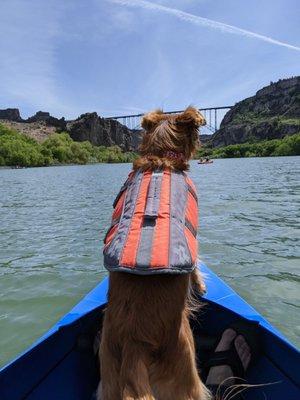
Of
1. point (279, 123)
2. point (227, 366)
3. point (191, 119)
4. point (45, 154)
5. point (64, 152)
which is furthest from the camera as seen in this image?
point (279, 123)

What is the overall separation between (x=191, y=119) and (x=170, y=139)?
10.9 inches

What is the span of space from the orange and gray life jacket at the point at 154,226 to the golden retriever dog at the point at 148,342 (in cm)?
9

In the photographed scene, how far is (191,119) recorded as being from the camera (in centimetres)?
397

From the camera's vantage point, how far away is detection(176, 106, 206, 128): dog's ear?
3979 millimetres

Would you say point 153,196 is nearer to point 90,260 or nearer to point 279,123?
point 90,260

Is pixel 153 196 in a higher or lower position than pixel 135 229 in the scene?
higher

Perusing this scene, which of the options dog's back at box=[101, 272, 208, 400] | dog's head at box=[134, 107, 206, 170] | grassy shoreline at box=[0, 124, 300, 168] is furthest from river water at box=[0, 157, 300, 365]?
grassy shoreline at box=[0, 124, 300, 168]

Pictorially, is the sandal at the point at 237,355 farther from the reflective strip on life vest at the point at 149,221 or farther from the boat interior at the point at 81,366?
the reflective strip on life vest at the point at 149,221

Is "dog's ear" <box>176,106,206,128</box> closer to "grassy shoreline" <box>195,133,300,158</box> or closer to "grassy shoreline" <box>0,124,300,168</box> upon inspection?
"grassy shoreline" <box>195,133,300,158</box>

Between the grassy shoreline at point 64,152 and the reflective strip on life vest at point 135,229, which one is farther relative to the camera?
the grassy shoreline at point 64,152

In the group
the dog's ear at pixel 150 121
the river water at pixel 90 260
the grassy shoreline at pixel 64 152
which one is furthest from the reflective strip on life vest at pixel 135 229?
the grassy shoreline at pixel 64 152

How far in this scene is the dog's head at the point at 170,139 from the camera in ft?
12.6

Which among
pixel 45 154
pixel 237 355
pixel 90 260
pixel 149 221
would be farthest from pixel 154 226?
pixel 45 154

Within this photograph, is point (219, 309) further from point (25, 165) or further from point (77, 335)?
point (25, 165)
